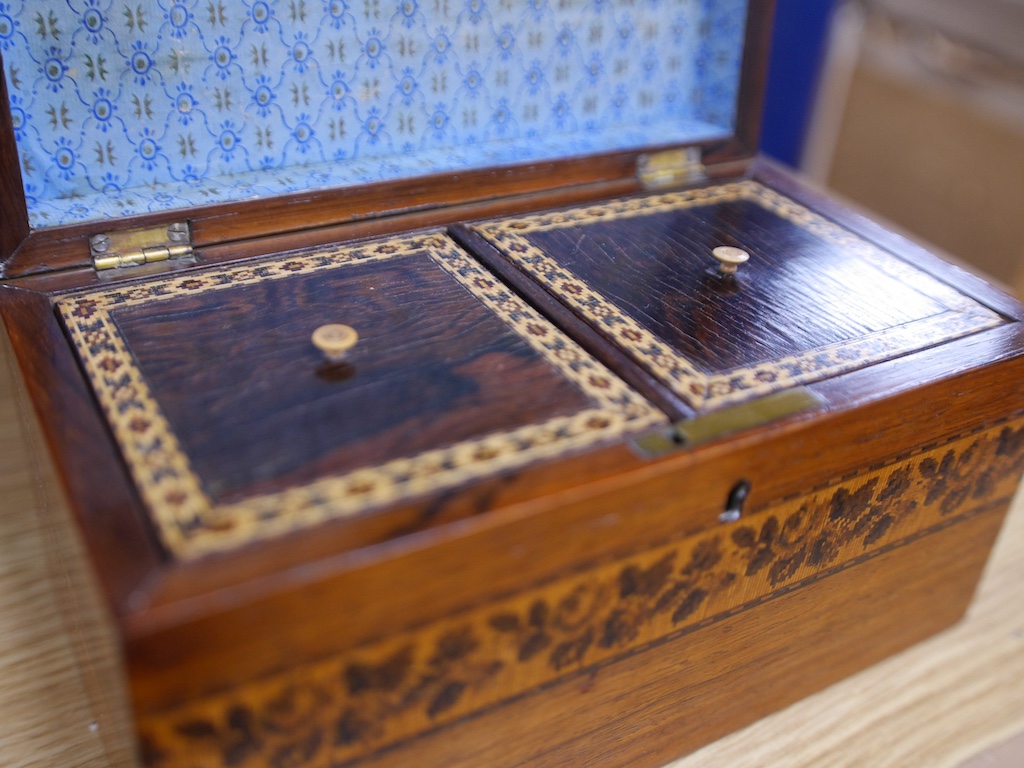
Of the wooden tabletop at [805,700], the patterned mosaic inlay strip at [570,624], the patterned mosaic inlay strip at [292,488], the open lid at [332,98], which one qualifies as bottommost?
the wooden tabletop at [805,700]

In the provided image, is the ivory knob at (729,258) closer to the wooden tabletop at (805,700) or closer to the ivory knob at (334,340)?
the ivory knob at (334,340)

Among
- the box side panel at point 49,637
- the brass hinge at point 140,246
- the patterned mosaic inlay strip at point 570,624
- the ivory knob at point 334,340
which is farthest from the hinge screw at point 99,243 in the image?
the patterned mosaic inlay strip at point 570,624

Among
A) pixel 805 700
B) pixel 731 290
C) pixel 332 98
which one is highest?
pixel 332 98

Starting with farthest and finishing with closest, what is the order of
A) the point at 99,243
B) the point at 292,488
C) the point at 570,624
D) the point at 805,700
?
the point at 805,700 < the point at 99,243 < the point at 570,624 < the point at 292,488

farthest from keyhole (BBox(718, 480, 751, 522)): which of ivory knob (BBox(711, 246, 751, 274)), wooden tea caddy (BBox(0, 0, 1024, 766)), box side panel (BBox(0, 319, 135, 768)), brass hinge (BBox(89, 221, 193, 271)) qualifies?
brass hinge (BBox(89, 221, 193, 271))

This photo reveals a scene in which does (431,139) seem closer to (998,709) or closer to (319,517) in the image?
(319,517)

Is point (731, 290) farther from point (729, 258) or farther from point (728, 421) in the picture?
point (728, 421)

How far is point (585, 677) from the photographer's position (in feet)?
3.19

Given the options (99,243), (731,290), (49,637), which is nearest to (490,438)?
(731,290)

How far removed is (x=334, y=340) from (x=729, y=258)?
0.49m

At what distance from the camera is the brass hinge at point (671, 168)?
141 cm

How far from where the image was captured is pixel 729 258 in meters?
1.14

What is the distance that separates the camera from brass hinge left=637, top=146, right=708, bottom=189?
4.62ft

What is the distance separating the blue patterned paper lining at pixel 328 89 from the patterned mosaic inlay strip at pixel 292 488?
0.14 m
